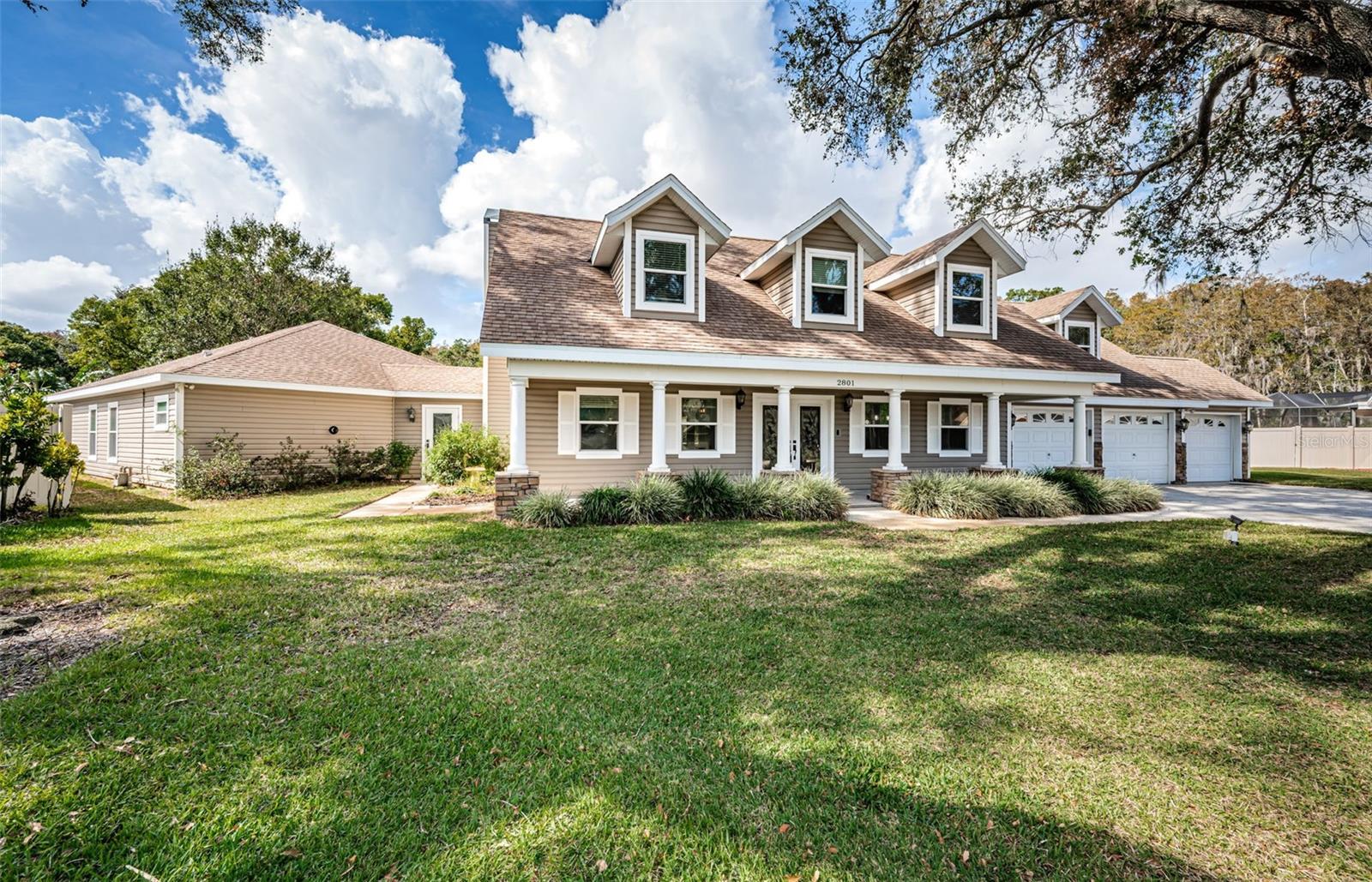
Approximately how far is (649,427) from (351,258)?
26.3m

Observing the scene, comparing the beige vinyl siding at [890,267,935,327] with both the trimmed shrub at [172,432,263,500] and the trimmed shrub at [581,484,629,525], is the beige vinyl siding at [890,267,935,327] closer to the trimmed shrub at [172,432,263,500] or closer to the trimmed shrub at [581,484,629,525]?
the trimmed shrub at [581,484,629,525]

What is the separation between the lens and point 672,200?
35.9ft

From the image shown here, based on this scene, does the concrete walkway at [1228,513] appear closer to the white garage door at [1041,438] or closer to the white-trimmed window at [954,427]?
the white garage door at [1041,438]

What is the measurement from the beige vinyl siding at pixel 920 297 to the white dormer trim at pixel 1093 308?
500cm

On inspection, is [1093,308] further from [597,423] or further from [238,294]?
[238,294]

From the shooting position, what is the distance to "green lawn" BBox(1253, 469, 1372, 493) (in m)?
15.8

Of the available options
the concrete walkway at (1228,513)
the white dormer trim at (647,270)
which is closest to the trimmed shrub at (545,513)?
the white dormer trim at (647,270)

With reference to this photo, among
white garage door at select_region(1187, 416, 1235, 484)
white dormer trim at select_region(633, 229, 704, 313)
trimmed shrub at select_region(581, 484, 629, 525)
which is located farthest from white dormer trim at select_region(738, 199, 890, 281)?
white garage door at select_region(1187, 416, 1235, 484)

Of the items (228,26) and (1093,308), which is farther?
(1093,308)

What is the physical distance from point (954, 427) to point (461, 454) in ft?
42.3

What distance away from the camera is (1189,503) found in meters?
12.2

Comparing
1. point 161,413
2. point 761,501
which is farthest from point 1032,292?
point 161,413

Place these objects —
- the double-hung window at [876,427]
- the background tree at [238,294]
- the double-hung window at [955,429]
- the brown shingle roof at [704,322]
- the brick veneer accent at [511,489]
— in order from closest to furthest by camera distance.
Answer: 1. the brick veneer accent at [511,489]
2. the brown shingle roof at [704,322]
3. the double-hung window at [876,427]
4. the double-hung window at [955,429]
5. the background tree at [238,294]

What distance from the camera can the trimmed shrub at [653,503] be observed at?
361 inches
